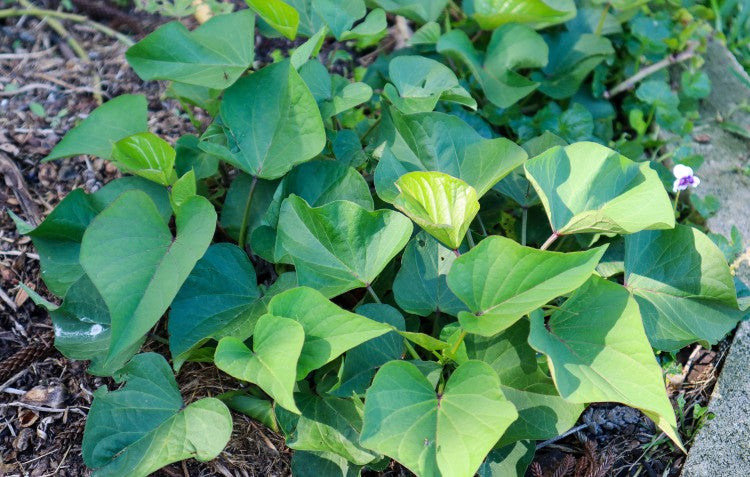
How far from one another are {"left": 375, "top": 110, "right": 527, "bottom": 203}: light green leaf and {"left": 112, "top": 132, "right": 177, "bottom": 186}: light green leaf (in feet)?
1.64

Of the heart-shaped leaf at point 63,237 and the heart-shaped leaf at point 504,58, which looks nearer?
the heart-shaped leaf at point 63,237

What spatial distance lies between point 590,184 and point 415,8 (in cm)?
90

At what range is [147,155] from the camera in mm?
1647

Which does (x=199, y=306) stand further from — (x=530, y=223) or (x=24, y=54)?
(x=24, y=54)

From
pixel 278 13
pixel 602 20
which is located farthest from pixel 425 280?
pixel 602 20

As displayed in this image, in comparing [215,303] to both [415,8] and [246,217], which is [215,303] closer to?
[246,217]

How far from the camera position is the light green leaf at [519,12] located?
7.00 feet

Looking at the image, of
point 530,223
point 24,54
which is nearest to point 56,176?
point 24,54

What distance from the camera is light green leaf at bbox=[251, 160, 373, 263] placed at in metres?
1.66

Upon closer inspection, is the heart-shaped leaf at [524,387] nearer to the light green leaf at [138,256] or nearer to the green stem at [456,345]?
the green stem at [456,345]

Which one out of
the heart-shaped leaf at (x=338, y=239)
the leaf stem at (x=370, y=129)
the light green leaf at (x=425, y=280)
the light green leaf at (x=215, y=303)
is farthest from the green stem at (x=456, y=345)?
the leaf stem at (x=370, y=129)

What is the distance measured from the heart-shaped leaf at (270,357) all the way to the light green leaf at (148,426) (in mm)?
152

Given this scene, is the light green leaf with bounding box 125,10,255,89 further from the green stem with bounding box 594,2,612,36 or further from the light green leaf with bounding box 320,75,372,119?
the green stem with bounding box 594,2,612,36

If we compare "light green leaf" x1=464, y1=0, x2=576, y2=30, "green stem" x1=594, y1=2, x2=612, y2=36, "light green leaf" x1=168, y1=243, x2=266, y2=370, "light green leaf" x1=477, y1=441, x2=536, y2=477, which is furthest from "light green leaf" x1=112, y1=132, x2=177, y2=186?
"green stem" x1=594, y1=2, x2=612, y2=36
